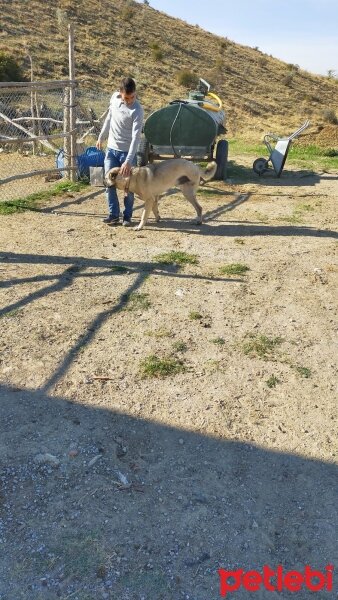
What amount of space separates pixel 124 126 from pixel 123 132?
77mm

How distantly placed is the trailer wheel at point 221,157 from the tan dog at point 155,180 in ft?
10.7

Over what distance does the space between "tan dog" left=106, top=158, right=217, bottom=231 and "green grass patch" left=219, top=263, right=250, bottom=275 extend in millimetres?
1745

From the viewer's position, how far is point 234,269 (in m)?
5.96

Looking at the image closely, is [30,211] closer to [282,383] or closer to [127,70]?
[282,383]

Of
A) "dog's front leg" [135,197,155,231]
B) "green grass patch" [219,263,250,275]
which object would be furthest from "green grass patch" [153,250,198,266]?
"dog's front leg" [135,197,155,231]

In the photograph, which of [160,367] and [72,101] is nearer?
[160,367]

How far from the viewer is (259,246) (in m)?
6.88

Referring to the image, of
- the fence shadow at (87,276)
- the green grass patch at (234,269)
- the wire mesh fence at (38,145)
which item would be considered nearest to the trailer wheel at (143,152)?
the wire mesh fence at (38,145)

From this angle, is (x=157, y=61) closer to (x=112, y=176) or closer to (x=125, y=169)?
(x=112, y=176)

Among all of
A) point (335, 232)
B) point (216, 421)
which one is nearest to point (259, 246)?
point (335, 232)

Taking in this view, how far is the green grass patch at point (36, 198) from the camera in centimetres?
806

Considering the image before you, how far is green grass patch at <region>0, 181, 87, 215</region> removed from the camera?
806 centimetres

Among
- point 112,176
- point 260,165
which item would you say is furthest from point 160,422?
point 260,165

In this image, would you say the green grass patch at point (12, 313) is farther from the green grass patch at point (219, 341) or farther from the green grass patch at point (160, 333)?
the green grass patch at point (219, 341)
